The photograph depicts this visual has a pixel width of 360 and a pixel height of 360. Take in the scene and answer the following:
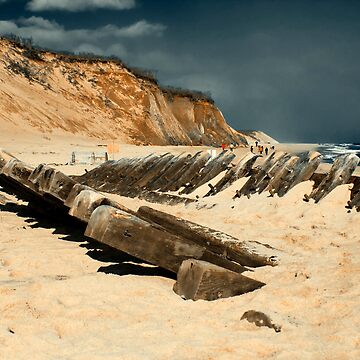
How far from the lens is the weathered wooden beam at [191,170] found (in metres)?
10.2

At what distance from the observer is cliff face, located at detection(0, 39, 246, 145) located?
39312mm

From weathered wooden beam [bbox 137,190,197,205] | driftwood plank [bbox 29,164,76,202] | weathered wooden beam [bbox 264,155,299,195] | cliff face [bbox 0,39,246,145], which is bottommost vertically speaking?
driftwood plank [bbox 29,164,76,202]

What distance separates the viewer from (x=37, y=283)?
3.77 meters

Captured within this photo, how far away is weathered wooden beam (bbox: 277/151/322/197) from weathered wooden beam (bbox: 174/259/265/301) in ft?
13.6

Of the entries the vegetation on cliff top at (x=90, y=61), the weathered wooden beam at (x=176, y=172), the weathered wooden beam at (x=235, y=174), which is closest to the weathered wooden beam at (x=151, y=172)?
the weathered wooden beam at (x=176, y=172)

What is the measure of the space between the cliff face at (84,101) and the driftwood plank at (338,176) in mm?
31683

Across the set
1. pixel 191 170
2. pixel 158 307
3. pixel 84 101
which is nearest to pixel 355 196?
pixel 158 307

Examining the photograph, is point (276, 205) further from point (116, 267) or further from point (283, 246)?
point (116, 267)

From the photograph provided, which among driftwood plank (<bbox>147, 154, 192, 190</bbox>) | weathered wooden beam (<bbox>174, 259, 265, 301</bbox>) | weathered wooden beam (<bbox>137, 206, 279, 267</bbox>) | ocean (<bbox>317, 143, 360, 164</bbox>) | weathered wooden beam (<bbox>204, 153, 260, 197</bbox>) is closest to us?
weathered wooden beam (<bbox>174, 259, 265, 301</bbox>)

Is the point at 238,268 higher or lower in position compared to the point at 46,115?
lower

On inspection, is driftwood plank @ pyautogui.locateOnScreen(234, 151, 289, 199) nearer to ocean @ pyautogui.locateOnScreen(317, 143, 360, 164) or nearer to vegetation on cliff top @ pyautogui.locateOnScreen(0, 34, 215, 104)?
ocean @ pyautogui.locateOnScreen(317, 143, 360, 164)

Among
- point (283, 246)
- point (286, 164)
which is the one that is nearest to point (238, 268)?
point (283, 246)

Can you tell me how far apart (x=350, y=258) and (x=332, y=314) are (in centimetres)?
143

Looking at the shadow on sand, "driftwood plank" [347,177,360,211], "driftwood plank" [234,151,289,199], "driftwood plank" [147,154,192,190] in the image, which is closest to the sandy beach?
the shadow on sand
